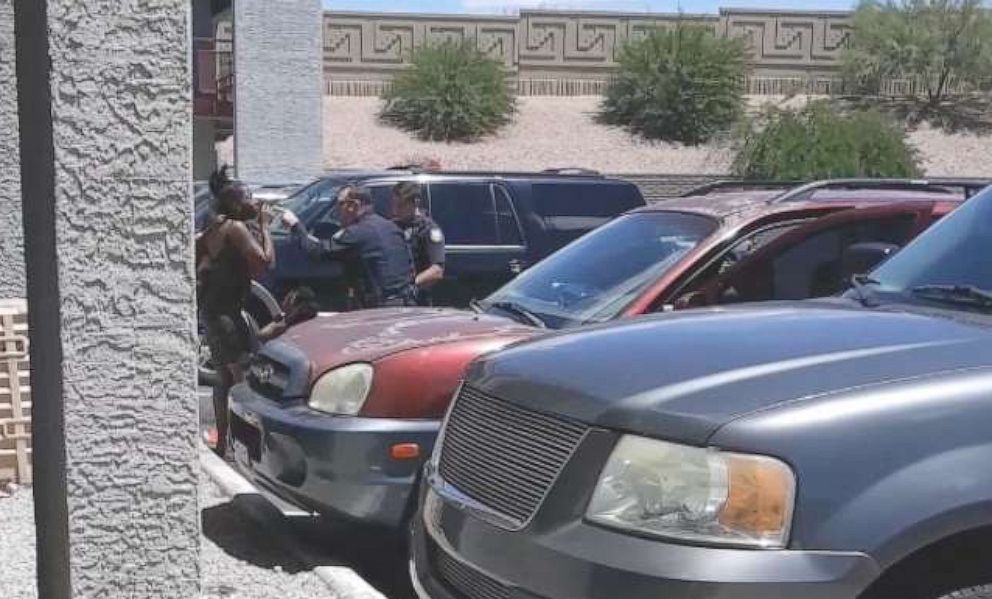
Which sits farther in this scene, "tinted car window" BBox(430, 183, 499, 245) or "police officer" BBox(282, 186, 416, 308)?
"tinted car window" BBox(430, 183, 499, 245)


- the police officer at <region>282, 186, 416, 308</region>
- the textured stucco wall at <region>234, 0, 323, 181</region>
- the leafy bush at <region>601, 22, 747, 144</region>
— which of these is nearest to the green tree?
the leafy bush at <region>601, 22, 747, 144</region>

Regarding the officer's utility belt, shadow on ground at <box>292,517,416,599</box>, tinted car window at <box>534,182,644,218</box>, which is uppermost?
tinted car window at <box>534,182,644,218</box>

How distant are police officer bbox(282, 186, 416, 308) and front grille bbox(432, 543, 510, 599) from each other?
498 centimetres

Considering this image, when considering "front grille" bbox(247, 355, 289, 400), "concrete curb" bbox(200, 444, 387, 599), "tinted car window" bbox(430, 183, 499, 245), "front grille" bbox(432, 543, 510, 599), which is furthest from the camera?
"tinted car window" bbox(430, 183, 499, 245)

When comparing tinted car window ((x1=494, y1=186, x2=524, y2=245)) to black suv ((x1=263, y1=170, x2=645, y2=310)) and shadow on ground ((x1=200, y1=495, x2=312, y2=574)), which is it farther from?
shadow on ground ((x1=200, y1=495, x2=312, y2=574))

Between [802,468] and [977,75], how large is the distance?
53151 millimetres

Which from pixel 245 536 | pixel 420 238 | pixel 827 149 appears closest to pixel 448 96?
pixel 827 149

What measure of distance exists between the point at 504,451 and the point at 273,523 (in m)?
2.75

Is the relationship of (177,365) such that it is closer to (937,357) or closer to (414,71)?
(937,357)

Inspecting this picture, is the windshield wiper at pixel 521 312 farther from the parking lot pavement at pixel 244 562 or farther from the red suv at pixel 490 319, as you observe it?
the parking lot pavement at pixel 244 562

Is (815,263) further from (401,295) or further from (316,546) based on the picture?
(401,295)

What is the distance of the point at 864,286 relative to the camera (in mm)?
4832

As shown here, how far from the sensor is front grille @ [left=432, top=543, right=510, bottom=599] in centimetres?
361

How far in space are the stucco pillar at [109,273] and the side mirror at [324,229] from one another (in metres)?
7.75
